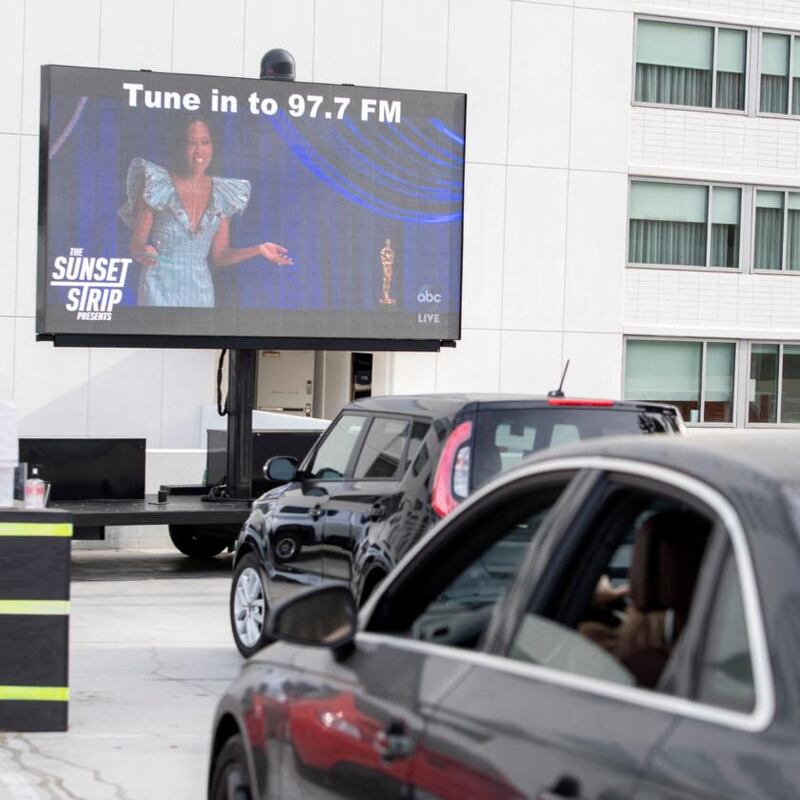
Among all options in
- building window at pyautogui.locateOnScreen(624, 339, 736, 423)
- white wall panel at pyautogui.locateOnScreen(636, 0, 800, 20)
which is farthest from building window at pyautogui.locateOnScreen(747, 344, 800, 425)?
white wall panel at pyautogui.locateOnScreen(636, 0, 800, 20)

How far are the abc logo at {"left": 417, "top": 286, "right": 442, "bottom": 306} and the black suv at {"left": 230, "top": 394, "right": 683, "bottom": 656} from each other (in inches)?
325

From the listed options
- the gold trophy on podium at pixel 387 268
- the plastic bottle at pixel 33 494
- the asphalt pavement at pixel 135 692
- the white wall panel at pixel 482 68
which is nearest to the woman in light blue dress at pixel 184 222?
the gold trophy on podium at pixel 387 268

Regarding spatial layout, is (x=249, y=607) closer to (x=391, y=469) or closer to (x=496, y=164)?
(x=391, y=469)

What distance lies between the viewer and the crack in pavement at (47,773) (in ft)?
23.7

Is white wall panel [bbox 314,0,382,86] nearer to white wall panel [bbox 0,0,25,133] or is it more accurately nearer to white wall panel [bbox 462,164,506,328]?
white wall panel [bbox 462,164,506,328]

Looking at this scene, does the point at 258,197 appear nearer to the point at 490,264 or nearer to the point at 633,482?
the point at 490,264

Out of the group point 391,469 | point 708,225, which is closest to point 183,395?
point 708,225

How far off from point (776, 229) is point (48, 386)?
557 inches

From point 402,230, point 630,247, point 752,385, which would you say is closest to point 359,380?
point 630,247

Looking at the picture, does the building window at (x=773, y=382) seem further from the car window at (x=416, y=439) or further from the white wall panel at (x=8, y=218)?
the car window at (x=416, y=439)

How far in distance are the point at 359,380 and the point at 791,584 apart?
26680 mm

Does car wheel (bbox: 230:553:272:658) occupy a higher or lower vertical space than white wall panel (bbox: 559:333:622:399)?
lower

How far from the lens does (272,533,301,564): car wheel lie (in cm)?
1041

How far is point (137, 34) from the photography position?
25812 mm
